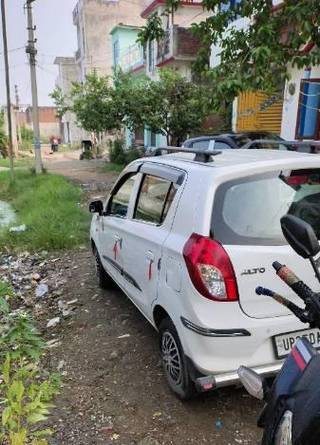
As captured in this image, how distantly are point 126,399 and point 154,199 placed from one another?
1499mm

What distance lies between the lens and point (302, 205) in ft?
8.85

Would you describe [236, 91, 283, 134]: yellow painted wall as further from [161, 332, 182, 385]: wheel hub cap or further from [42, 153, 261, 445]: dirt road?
[161, 332, 182, 385]: wheel hub cap

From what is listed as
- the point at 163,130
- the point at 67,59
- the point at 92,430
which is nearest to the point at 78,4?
the point at 67,59

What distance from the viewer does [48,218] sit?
8523 mm

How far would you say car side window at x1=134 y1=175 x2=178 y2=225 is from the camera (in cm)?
304

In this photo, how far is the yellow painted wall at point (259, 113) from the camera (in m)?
11.6

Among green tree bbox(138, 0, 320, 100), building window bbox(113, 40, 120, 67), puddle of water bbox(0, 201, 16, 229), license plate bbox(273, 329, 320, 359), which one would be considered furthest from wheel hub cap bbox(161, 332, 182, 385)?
building window bbox(113, 40, 120, 67)

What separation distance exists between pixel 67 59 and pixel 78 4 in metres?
12.0

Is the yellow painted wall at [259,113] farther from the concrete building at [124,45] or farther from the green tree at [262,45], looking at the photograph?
the concrete building at [124,45]

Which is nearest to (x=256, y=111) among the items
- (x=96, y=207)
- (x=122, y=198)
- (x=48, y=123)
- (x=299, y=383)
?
(x=96, y=207)

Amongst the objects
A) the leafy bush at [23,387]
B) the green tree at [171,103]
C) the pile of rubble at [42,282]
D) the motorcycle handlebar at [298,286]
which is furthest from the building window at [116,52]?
the motorcycle handlebar at [298,286]

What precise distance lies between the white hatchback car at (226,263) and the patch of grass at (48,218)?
4570 millimetres

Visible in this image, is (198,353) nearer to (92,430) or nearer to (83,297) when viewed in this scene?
(92,430)

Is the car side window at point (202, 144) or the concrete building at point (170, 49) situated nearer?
the car side window at point (202, 144)
